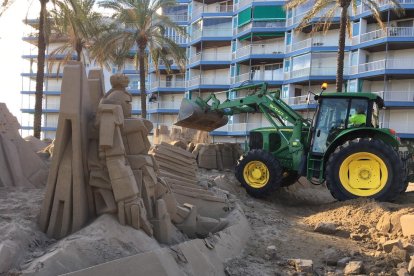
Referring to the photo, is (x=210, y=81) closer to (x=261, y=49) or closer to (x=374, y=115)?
(x=261, y=49)

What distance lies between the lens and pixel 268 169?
11953 millimetres

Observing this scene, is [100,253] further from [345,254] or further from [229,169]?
[229,169]

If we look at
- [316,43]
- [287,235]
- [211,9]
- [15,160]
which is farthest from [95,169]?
[211,9]

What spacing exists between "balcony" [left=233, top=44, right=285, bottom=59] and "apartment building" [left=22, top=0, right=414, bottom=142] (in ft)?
0.29

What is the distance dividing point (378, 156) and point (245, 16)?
34.1 m

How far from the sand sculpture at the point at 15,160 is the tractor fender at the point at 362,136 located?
636 cm

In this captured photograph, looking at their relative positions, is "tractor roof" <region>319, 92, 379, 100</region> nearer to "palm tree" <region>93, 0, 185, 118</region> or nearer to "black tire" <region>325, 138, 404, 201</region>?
"black tire" <region>325, 138, 404, 201</region>

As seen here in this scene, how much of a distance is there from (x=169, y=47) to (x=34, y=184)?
18275 millimetres

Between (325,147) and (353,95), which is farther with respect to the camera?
(325,147)

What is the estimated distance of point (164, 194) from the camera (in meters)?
6.13

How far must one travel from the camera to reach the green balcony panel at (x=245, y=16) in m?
41.2

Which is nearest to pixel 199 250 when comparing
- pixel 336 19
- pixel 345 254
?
pixel 345 254

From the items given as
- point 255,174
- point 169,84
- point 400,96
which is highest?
point 169,84

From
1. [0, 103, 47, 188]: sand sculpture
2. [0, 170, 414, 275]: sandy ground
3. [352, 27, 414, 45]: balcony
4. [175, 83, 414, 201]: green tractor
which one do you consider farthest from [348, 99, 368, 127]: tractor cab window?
[352, 27, 414, 45]: balcony
